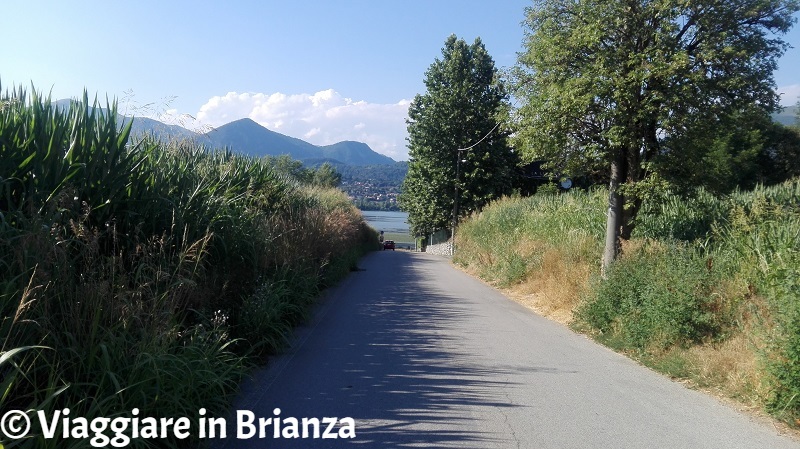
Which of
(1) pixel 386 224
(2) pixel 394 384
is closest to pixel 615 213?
(2) pixel 394 384

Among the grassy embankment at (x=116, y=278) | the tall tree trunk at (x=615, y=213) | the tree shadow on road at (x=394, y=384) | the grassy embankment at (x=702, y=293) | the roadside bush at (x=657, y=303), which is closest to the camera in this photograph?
the grassy embankment at (x=116, y=278)

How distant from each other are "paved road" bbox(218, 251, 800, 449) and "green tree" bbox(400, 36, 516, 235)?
30171mm

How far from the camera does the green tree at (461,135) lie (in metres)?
40.1

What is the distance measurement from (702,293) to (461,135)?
32894 millimetres

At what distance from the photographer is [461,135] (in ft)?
134

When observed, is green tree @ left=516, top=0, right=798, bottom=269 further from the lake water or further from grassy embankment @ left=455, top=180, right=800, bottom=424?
the lake water

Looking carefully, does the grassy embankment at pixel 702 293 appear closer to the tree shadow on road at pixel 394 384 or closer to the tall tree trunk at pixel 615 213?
the tall tree trunk at pixel 615 213

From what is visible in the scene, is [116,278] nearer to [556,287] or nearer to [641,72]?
[641,72]

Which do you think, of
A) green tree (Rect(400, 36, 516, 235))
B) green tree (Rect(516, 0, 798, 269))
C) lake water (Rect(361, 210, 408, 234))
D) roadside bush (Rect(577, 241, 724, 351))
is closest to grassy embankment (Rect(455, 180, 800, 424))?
roadside bush (Rect(577, 241, 724, 351))

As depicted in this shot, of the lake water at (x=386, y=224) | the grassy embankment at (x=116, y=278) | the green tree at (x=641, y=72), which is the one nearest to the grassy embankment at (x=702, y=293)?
the green tree at (x=641, y=72)

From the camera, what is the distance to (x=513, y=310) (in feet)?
44.4

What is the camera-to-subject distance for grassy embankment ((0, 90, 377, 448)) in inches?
170

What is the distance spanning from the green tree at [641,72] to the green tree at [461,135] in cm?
2709

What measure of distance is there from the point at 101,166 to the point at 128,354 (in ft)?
8.31
